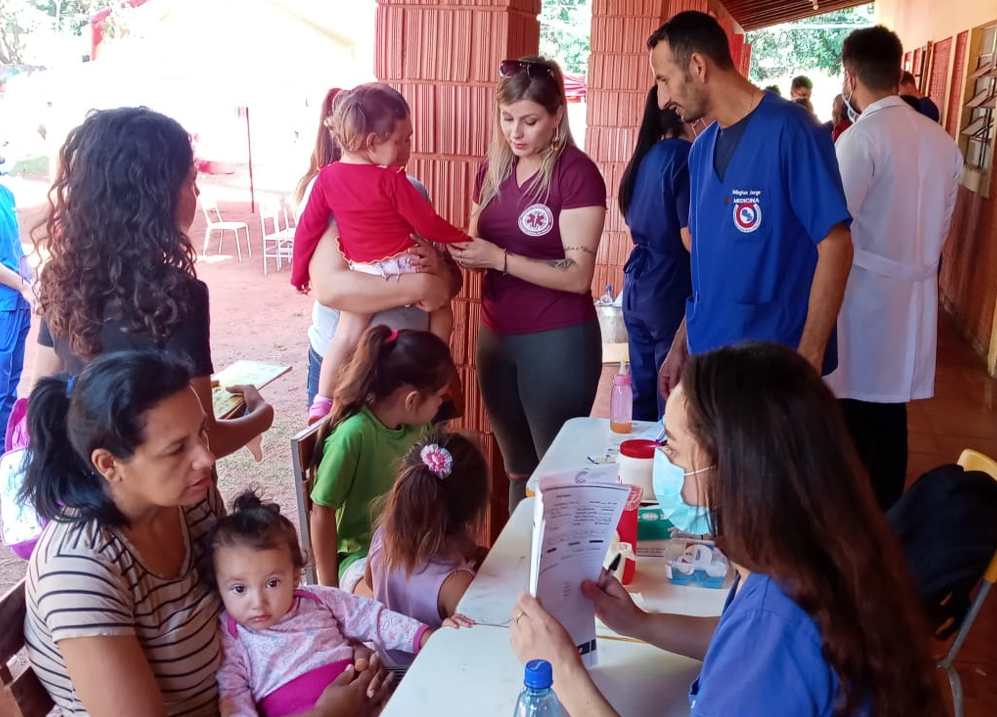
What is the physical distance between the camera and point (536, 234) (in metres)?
2.54

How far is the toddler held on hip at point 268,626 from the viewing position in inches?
60.0

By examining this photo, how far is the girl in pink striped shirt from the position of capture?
5.00 ft

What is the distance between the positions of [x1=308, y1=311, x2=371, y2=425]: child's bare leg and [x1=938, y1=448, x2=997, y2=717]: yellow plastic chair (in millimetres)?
1572

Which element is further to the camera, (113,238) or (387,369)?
(387,369)

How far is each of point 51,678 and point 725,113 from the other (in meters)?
1.89

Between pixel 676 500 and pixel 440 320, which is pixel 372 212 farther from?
pixel 676 500

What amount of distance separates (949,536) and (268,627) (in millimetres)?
1257

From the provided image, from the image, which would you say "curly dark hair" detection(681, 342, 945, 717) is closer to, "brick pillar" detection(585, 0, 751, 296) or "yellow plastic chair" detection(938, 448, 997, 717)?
"yellow plastic chair" detection(938, 448, 997, 717)

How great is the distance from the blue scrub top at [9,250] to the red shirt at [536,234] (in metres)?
2.01

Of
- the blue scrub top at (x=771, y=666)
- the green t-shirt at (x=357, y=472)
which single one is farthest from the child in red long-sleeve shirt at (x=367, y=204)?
the blue scrub top at (x=771, y=666)

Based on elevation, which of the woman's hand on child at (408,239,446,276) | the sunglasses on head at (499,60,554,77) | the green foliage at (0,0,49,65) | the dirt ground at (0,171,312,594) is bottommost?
the dirt ground at (0,171,312,594)

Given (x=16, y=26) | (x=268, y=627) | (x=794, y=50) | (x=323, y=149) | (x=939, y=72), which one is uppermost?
(x=794, y=50)

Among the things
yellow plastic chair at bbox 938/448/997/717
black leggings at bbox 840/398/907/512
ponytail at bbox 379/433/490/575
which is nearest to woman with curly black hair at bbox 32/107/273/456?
ponytail at bbox 379/433/490/575

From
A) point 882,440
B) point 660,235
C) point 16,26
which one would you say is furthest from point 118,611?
point 16,26
